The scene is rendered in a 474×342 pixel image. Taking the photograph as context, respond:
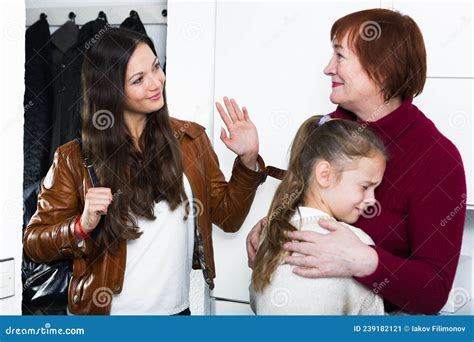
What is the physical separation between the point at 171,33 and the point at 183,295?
720 mm

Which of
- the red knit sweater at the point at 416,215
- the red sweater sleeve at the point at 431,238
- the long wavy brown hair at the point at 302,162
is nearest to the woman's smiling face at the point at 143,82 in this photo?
the long wavy brown hair at the point at 302,162

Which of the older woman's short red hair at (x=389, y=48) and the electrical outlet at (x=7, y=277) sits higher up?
the older woman's short red hair at (x=389, y=48)

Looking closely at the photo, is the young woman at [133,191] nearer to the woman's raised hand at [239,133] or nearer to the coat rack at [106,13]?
the woman's raised hand at [239,133]

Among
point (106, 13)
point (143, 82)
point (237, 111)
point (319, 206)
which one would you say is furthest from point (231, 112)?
point (106, 13)

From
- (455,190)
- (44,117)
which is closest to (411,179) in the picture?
(455,190)

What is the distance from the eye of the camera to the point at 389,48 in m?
1.06

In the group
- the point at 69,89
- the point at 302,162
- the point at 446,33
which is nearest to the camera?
the point at 302,162

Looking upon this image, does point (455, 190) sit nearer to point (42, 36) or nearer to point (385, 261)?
point (385, 261)

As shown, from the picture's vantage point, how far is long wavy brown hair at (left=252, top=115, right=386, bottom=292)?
1045 millimetres

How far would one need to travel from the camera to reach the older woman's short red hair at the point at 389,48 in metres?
1.05

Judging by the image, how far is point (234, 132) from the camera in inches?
50.3

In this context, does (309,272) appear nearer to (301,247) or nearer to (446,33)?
(301,247)

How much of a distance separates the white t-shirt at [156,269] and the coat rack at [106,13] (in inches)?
29.8

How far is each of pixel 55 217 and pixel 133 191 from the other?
16 cm
